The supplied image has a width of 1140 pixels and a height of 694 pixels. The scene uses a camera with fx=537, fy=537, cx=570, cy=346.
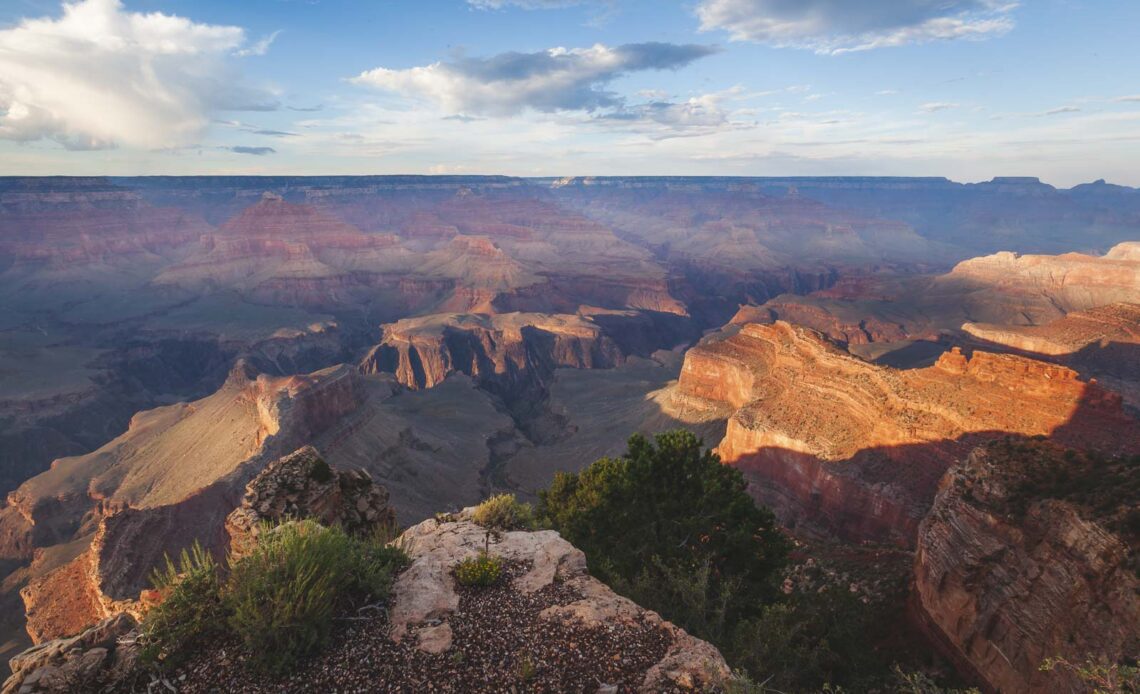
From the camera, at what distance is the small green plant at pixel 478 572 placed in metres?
10.6

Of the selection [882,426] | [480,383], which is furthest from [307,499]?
[480,383]

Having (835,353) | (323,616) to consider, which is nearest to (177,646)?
(323,616)

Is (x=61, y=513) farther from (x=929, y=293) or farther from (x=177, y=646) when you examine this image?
(x=929, y=293)

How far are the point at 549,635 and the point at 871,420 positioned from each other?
3549 centimetres

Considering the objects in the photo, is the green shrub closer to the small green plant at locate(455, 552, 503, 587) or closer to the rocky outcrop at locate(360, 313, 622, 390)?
the small green plant at locate(455, 552, 503, 587)

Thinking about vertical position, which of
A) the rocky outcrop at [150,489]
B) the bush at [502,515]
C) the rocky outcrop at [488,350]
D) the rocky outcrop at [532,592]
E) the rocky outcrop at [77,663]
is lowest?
the rocky outcrop at [488,350]

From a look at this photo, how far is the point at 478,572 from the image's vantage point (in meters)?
10.7

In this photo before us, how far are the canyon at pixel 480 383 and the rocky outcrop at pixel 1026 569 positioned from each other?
0.54ft

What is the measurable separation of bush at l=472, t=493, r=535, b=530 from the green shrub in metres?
6.41

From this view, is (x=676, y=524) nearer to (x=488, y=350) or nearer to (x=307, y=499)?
(x=307, y=499)

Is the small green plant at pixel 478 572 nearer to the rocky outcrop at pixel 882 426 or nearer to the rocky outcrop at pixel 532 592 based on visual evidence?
the rocky outcrop at pixel 532 592

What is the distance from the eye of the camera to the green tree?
17.9m

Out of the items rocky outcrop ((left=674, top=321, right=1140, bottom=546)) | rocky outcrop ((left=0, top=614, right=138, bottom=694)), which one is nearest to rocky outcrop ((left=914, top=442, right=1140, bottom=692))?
rocky outcrop ((left=674, top=321, right=1140, bottom=546))

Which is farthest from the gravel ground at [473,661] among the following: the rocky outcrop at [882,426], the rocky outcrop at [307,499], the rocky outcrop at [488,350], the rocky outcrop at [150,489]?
the rocky outcrop at [488,350]
